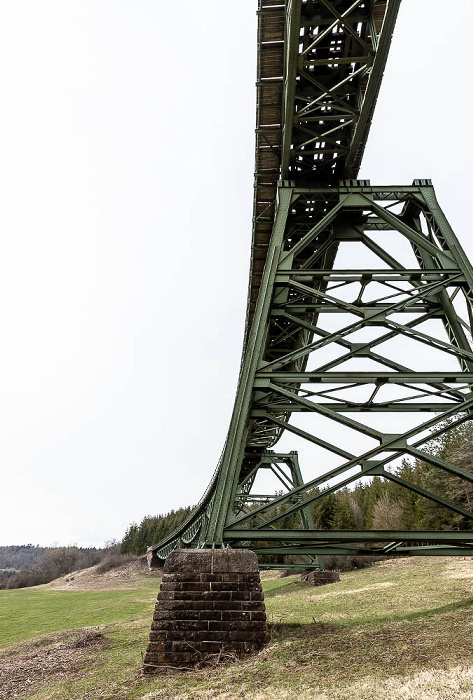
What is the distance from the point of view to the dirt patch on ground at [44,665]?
17.9 feet

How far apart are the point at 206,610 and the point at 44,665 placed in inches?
127

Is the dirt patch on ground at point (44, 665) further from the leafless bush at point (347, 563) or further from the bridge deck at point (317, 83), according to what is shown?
the leafless bush at point (347, 563)

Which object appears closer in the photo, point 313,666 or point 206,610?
point 313,666

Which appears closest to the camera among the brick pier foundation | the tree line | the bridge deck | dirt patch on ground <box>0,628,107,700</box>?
the brick pier foundation

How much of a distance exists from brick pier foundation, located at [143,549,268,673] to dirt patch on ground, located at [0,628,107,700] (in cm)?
159

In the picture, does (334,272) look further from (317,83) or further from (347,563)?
(347,563)

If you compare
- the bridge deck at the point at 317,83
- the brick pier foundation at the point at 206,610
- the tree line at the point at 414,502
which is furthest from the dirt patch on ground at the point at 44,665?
the tree line at the point at 414,502

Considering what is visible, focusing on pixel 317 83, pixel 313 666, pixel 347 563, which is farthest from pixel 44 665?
pixel 347 563

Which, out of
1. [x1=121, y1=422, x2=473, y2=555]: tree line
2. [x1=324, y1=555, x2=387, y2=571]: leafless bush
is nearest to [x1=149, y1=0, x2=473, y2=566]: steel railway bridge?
[x1=121, y1=422, x2=473, y2=555]: tree line

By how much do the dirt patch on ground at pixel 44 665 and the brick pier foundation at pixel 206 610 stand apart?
62.5 inches

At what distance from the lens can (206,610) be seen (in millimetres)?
5039

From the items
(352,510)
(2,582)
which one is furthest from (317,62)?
(2,582)

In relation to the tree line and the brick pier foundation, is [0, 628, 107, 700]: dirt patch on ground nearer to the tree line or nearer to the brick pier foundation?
the brick pier foundation

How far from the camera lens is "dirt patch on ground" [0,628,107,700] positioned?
5453mm
